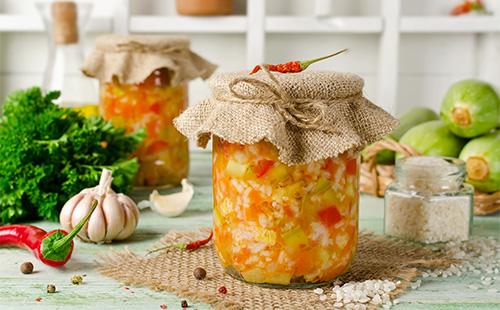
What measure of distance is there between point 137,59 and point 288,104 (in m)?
0.63

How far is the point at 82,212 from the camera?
1180 millimetres

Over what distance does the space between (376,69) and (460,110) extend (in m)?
0.85

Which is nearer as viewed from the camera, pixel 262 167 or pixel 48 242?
pixel 262 167

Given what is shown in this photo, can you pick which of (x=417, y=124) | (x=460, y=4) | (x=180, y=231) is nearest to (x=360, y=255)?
(x=180, y=231)

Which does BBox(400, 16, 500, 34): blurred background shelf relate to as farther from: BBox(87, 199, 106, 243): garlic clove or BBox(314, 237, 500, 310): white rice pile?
BBox(87, 199, 106, 243): garlic clove

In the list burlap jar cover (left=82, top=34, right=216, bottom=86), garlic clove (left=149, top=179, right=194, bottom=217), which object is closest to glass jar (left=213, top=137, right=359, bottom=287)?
garlic clove (left=149, top=179, right=194, bottom=217)

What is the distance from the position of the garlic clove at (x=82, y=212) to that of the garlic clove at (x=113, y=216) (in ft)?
0.08

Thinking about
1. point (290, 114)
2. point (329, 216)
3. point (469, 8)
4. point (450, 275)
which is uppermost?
point (469, 8)

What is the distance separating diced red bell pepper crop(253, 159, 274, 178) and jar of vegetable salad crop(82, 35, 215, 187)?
0.56m

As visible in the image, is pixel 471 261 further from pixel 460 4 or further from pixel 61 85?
pixel 460 4

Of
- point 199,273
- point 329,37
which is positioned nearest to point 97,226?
point 199,273

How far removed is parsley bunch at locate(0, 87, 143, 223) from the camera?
1.30m

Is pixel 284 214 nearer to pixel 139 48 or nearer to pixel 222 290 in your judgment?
pixel 222 290

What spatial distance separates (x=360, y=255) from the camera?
3.74 feet
